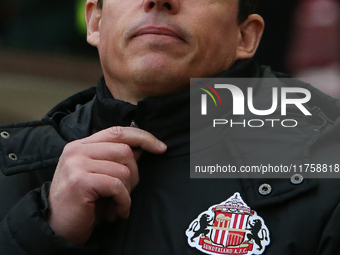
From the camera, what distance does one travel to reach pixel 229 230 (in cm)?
178

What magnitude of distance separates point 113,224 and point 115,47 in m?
0.82

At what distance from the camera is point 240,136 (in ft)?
6.63

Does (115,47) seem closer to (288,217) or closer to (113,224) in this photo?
(113,224)

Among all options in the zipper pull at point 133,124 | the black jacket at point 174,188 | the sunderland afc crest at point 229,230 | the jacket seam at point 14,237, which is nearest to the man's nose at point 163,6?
→ the black jacket at point 174,188

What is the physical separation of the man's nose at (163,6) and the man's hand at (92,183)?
22.9 inches

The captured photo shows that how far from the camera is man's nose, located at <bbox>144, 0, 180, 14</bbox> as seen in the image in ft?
7.23

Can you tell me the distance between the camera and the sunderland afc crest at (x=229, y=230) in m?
1.74

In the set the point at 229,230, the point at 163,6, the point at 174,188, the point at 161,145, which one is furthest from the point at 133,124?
the point at 229,230

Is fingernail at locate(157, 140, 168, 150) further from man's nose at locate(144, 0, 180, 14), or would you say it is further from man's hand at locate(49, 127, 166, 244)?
man's nose at locate(144, 0, 180, 14)

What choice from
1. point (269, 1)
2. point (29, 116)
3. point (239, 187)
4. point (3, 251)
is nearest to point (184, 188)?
point (239, 187)

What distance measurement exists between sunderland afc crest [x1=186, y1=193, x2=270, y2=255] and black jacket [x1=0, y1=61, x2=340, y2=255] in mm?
14

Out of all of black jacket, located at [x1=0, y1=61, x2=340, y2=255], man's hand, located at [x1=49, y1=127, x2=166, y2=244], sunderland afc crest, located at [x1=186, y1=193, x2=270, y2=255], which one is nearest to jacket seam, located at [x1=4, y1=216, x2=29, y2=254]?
black jacket, located at [x1=0, y1=61, x2=340, y2=255]

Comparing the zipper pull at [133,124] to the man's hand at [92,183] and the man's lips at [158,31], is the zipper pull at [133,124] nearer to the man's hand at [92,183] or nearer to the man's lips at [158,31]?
the man's hand at [92,183]

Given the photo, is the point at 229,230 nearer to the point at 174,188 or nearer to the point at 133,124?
the point at 174,188
